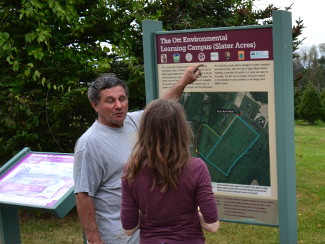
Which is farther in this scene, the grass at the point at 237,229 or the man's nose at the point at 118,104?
the grass at the point at 237,229

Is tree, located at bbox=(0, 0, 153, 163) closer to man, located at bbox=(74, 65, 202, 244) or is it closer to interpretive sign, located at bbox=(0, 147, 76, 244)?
interpretive sign, located at bbox=(0, 147, 76, 244)

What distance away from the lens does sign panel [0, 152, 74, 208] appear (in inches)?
163

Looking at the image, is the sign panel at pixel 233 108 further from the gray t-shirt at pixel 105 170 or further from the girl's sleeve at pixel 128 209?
the girl's sleeve at pixel 128 209

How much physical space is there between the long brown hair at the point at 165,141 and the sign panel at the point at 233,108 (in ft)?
4.77

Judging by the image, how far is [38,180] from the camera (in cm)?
439

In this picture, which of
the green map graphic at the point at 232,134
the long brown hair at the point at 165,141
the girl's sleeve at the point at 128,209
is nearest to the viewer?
the long brown hair at the point at 165,141

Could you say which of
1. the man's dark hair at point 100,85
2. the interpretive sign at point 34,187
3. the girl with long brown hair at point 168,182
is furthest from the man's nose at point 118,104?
the interpretive sign at point 34,187

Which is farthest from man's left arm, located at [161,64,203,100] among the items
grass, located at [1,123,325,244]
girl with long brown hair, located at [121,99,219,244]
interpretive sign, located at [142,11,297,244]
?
grass, located at [1,123,325,244]

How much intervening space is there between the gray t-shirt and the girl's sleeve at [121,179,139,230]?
0.47 metres

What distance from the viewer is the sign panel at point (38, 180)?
13.6 feet

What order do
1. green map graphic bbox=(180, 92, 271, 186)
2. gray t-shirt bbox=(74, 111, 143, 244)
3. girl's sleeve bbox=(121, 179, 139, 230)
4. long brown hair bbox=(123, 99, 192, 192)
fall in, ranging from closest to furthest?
long brown hair bbox=(123, 99, 192, 192), girl's sleeve bbox=(121, 179, 139, 230), gray t-shirt bbox=(74, 111, 143, 244), green map graphic bbox=(180, 92, 271, 186)

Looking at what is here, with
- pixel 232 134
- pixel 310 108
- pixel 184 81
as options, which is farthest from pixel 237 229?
pixel 310 108

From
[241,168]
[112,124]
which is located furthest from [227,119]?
[112,124]

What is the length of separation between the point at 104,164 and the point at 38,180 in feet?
5.46
